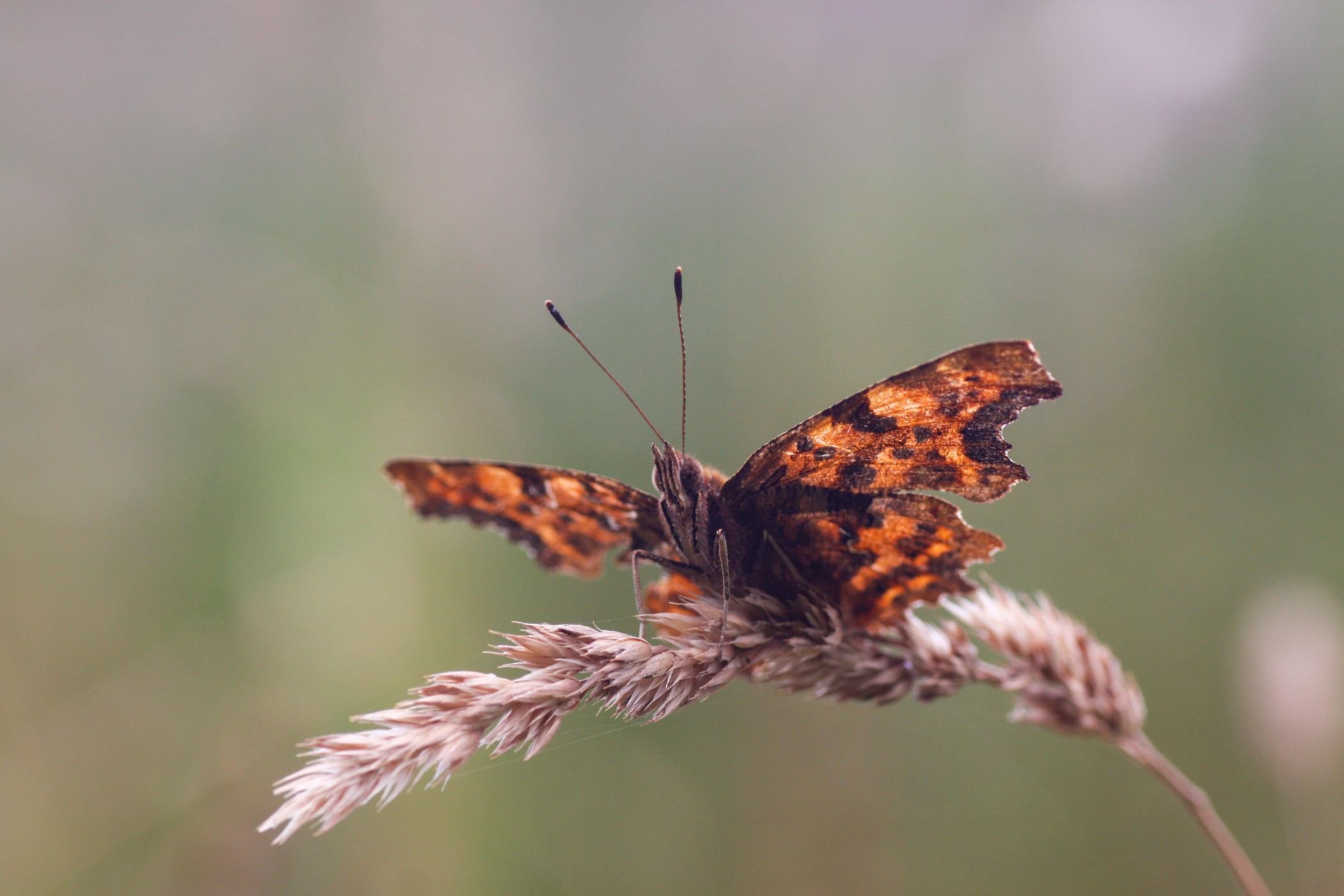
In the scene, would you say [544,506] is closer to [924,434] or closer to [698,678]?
[698,678]

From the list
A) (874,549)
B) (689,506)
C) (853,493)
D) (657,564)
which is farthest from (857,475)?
(657,564)

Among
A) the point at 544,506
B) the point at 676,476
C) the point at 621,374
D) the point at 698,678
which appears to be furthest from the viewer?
the point at 621,374

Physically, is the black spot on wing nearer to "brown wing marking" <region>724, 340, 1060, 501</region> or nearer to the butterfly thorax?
Result: "brown wing marking" <region>724, 340, 1060, 501</region>

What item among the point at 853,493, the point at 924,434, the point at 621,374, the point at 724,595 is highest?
the point at 621,374

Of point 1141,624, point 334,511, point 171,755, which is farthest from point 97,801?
point 1141,624

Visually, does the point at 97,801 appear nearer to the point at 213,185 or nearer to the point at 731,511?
the point at 731,511

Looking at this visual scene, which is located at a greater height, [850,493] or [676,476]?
[676,476]

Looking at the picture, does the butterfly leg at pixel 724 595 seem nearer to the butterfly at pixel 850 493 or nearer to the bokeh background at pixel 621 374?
the butterfly at pixel 850 493
